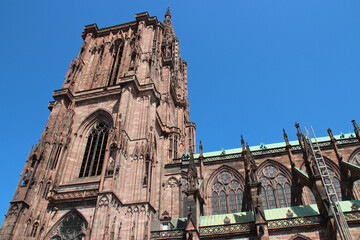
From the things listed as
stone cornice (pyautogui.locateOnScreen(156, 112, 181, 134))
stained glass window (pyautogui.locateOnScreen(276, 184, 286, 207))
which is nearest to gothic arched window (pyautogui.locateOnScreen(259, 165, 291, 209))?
stained glass window (pyautogui.locateOnScreen(276, 184, 286, 207))

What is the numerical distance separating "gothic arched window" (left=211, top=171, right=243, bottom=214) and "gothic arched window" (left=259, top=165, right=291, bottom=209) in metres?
1.93

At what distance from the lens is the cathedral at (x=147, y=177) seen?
1694 centimetres

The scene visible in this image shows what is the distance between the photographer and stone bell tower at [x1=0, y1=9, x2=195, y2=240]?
1741 centimetres

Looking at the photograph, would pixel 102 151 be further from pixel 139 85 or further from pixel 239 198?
pixel 239 198

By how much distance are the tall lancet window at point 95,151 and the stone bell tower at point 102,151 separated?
76 millimetres

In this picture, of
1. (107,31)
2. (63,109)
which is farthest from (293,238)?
(107,31)

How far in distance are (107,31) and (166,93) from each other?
417 inches

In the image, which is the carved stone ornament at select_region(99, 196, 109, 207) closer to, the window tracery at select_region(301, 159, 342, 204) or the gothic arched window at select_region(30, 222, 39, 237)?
the gothic arched window at select_region(30, 222, 39, 237)

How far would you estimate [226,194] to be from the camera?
23.2 metres

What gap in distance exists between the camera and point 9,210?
1773cm

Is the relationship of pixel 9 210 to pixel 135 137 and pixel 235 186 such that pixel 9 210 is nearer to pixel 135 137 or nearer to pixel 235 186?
pixel 135 137

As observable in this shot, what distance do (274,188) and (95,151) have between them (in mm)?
14158

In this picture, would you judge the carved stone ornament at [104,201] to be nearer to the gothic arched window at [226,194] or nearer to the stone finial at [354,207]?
the gothic arched window at [226,194]

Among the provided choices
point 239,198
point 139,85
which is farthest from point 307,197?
point 139,85
